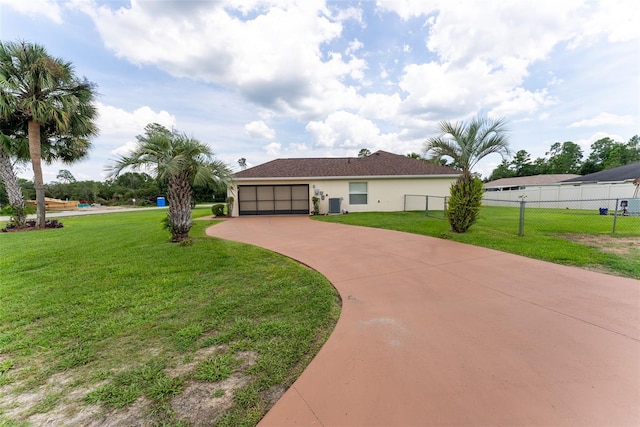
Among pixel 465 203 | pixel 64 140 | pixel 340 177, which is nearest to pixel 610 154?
pixel 340 177

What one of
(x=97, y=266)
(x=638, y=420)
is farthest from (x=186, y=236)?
(x=638, y=420)

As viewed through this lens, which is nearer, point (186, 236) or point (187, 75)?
point (186, 236)

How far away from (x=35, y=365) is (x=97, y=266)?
3644 mm

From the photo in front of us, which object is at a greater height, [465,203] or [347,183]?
[347,183]

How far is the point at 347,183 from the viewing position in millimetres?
15305

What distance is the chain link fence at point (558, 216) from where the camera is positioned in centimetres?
814

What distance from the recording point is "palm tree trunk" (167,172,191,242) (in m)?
6.99

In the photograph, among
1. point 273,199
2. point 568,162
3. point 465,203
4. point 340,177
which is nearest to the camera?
point 465,203

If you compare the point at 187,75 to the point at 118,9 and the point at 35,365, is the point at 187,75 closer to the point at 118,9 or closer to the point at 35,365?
the point at 118,9

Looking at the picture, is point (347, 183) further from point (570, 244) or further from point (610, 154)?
point (610, 154)

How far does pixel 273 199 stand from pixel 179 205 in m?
10.1

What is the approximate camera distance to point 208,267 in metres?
4.98

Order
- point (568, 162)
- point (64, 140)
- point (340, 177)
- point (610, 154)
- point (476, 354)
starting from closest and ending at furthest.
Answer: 1. point (476, 354)
2. point (64, 140)
3. point (340, 177)
4. point (610, 154)
5. point (568, 162)

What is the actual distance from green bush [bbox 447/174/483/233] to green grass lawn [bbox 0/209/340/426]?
5890 mm
